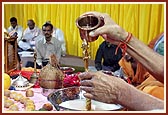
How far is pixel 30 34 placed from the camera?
112 inches

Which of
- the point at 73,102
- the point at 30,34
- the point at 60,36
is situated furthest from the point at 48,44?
the point at 73,102

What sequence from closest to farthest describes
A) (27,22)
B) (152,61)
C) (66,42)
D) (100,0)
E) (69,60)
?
1. (100,0)
2. (152,61)
3. (69,60)
4. (66,42)
5. (27,22)

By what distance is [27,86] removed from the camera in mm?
1083

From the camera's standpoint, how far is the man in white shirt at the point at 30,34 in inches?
102

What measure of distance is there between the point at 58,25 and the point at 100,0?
1.89 meters

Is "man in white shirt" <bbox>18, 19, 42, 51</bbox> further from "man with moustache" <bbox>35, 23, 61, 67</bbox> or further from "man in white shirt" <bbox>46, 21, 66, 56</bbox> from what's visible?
"man with moustache" <bbox>35, 23, 61, 67</bbox>

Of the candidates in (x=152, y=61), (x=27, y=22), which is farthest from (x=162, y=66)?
(x=27, y=22)

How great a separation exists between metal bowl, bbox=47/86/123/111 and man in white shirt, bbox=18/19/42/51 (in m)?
1.69

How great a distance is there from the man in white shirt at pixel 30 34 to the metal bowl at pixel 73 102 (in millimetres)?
1693

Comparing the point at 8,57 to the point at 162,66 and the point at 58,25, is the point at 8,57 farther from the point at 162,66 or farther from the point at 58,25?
the point at 58,25

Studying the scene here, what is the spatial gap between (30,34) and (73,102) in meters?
2.08

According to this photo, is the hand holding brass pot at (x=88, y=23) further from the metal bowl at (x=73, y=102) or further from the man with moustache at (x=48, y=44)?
the man with moustache at (x=48, y=44)

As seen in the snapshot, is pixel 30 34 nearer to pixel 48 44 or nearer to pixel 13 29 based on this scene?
pixel 48 44

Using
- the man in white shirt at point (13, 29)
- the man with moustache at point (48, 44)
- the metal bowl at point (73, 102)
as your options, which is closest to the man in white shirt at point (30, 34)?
the man in white shirt at point (13, 29)
